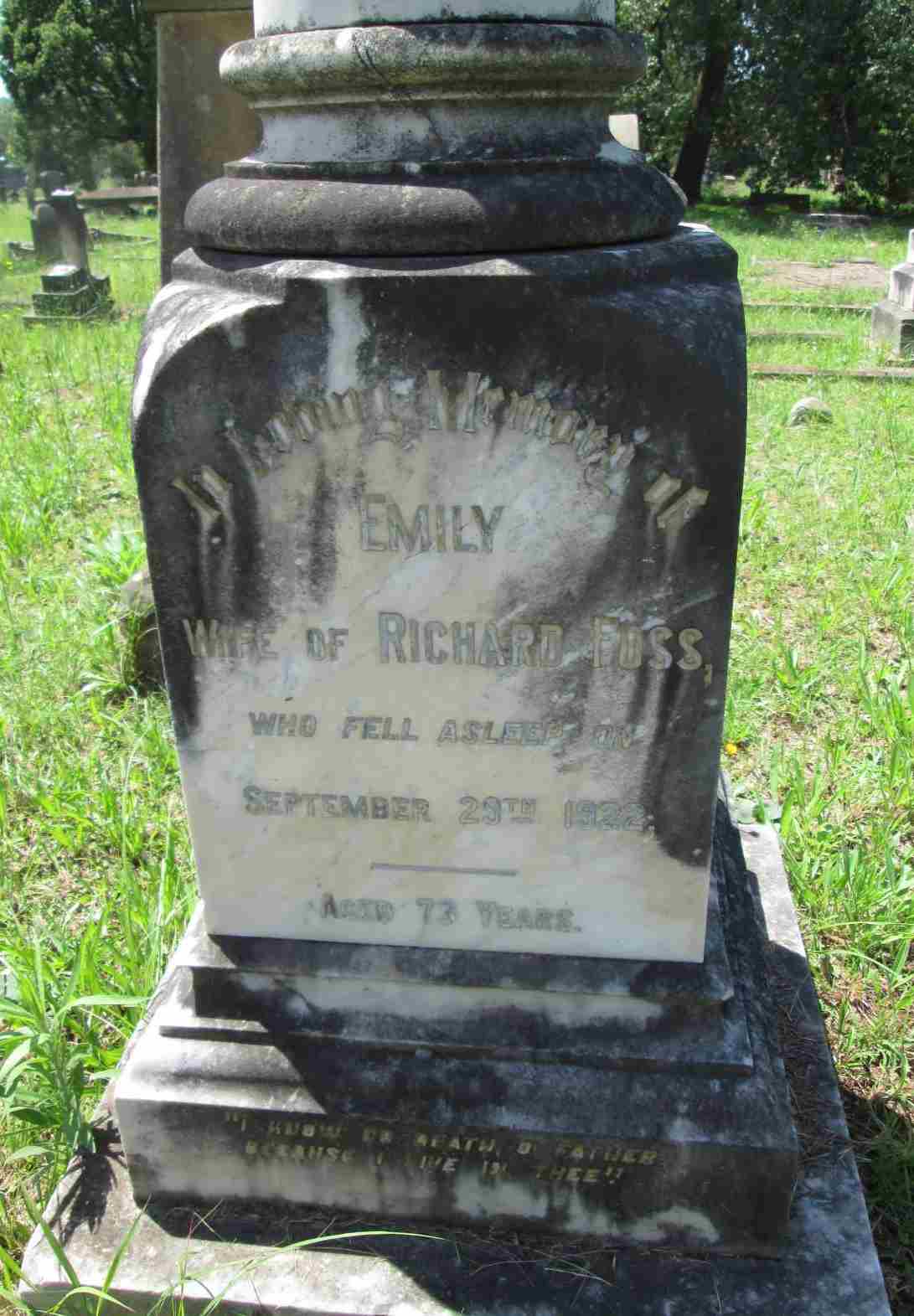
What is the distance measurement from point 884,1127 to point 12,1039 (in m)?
1.51

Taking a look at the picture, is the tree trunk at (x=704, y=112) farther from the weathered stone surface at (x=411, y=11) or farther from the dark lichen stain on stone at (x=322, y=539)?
the dark lichen stain on stone at (x=322, y=539)

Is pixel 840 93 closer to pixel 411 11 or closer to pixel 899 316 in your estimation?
pixel 899 316

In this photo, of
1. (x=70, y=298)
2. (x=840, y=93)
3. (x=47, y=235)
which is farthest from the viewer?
(x=840, y=93)

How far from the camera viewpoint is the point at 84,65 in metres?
28.8

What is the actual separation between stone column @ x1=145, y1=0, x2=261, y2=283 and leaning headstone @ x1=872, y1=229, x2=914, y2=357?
18.6 feet

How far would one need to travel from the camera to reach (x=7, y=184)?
36625mm

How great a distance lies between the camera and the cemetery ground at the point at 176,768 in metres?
1.94

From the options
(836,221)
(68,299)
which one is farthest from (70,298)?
(836,221)

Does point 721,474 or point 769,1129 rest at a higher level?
point 721,474

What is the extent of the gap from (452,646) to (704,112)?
874 inches

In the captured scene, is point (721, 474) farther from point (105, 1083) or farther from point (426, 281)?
point (105, 1083)

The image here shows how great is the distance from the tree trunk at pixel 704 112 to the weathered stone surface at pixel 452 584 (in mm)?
20786

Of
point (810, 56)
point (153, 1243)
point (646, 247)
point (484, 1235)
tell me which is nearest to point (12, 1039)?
point (153, 1243)

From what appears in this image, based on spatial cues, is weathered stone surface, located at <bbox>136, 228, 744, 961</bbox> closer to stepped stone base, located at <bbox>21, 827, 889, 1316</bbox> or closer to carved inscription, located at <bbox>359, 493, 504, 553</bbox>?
carved inscription, located at <bbox>359, 493, 504, 553</bbox>
